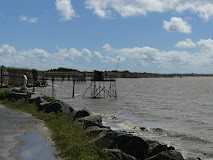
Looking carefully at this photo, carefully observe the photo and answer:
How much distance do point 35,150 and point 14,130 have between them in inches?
129

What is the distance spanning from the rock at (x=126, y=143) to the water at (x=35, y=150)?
1555 millimetres

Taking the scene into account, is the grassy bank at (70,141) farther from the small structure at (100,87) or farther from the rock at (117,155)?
the small structure at (100,87)

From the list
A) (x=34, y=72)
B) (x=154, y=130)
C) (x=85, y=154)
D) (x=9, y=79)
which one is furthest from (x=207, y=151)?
(x=34, y=72)

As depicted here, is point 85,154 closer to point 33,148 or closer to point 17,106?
point 33,148

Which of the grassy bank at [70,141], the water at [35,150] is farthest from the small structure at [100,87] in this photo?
the water at [35,150]

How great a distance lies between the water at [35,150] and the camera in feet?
25.4

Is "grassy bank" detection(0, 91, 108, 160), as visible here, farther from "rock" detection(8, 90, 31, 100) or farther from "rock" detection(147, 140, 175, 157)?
"rock" detection(8, 90, 31, 100)

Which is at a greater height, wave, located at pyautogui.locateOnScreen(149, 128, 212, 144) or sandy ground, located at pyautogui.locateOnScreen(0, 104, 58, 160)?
sandy ground, located at pyautogui.locateOnScreen(0, 104, 58, 160)

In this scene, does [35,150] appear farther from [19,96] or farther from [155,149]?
[19,96]

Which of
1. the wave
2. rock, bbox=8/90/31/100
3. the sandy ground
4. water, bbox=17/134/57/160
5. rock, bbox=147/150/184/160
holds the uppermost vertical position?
rock, bbox=8/90/31/100

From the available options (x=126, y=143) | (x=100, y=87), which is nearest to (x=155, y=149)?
(x=126, y=143)

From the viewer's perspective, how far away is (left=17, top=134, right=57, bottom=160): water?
7.73 m

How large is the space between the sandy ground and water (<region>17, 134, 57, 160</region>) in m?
0.20

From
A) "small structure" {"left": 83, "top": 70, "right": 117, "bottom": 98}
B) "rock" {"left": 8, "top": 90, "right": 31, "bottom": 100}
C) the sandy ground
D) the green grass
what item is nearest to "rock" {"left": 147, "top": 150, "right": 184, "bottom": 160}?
the green grass
